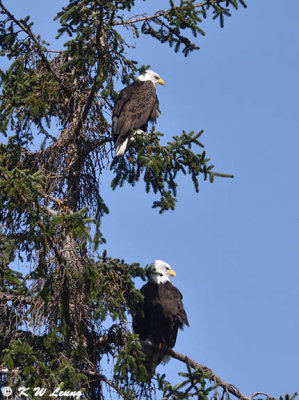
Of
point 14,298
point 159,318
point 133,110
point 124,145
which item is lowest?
point 14,298

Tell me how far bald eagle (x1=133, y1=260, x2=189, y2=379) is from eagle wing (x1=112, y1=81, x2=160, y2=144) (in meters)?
1.88

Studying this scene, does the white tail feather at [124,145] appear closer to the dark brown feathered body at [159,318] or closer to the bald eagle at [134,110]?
the bald eagle at [134,110]

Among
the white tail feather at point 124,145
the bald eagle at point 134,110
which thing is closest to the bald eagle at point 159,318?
the white tail feather at point 124,145

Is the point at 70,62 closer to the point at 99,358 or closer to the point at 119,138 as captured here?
the point at 119,138

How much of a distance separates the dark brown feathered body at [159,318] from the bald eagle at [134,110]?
1970 mm

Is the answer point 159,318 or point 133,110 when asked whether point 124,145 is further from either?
point 159,318

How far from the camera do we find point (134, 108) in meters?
11.2

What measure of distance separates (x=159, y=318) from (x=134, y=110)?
9.20ft

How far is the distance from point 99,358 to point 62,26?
12.3 ft

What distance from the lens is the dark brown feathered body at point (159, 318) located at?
10383 millimetres

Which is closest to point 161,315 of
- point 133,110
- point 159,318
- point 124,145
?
point 159,318

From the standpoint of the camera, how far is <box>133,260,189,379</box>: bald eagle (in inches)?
409

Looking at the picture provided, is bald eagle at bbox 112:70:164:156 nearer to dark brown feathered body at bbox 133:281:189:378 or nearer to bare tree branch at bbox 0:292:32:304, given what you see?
dark brown feathered body at bbox 133:281:189:378

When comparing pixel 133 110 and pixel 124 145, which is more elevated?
pixel 133 110
